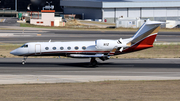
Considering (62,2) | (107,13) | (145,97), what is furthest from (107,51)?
(62,2)

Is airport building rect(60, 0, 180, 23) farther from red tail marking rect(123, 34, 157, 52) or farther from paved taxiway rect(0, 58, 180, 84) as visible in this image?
red tail marking rect(123, 34, 157, 52)

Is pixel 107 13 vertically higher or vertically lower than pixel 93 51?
higher

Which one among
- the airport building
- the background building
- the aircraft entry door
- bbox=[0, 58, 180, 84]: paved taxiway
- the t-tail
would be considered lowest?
bbox=[0, 58, 180, 84]: paved taxiway

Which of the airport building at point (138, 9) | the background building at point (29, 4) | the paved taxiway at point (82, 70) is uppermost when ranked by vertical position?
the background building at point (29, 4)

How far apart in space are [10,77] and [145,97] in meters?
13.4

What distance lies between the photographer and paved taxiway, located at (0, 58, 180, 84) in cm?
2459

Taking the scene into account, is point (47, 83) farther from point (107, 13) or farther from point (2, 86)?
point (107, 13)

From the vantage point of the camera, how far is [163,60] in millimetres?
35344

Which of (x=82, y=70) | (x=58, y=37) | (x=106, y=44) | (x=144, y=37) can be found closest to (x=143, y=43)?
(x=144, y=37)

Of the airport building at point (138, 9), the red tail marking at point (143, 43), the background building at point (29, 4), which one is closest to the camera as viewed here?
the red tail marking at point (143, 43)

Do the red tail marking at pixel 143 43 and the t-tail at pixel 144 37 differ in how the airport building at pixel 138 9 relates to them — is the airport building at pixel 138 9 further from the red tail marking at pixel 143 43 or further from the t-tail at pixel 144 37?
the red tail marking at pixel 143 43

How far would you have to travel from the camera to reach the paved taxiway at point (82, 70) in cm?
2459

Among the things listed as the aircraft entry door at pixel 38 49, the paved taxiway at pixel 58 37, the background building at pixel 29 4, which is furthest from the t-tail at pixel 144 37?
the background building at pixel 29 4

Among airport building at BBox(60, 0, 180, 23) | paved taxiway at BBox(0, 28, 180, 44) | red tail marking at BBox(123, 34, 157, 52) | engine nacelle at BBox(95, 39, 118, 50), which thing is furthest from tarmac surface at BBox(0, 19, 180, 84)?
airport building at BBox(60, 0, 180, 23)
